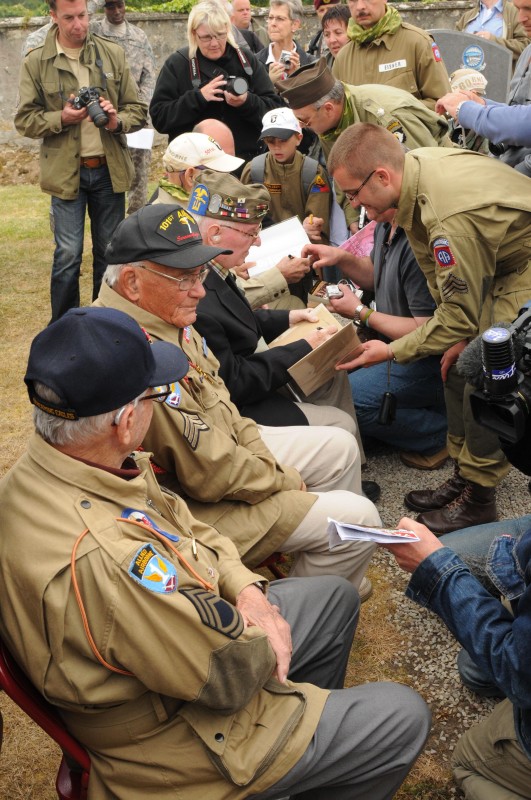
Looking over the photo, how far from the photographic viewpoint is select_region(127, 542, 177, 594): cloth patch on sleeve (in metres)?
1.97

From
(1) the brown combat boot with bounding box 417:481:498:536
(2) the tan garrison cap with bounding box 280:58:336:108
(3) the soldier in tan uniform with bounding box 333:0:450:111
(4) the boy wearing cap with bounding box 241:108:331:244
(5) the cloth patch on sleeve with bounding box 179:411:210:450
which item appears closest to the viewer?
(5) the cloth patch on sleeve with bounding box 179:411:210:450

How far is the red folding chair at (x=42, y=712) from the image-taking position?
2.05 m

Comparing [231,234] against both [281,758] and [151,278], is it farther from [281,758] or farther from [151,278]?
[281,758]

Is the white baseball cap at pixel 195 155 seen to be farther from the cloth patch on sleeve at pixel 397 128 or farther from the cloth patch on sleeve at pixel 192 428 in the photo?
the cloth patch on sleeve at pixel 192 428

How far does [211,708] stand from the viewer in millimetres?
2102

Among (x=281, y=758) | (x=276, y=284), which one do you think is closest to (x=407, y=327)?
(x=276, y=284)

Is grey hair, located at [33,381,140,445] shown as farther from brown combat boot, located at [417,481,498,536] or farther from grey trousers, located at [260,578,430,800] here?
brown combat boot, located at [417,481,498,536]

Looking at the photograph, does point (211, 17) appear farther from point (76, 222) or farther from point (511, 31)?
point (511, 31)

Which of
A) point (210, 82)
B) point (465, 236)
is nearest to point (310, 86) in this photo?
point (210, 82)

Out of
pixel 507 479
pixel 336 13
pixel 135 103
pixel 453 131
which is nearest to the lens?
pixel 507 479

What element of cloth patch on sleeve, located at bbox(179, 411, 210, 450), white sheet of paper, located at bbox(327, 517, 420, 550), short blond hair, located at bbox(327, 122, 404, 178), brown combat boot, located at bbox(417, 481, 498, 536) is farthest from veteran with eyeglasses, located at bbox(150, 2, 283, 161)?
white sheet of paper, located at bbox(327, 517, 420, 550)

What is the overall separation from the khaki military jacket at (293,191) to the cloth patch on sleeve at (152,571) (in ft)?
13.5

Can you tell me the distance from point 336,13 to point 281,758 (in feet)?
22.5

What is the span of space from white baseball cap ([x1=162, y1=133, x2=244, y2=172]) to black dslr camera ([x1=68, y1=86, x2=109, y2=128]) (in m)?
1.53
